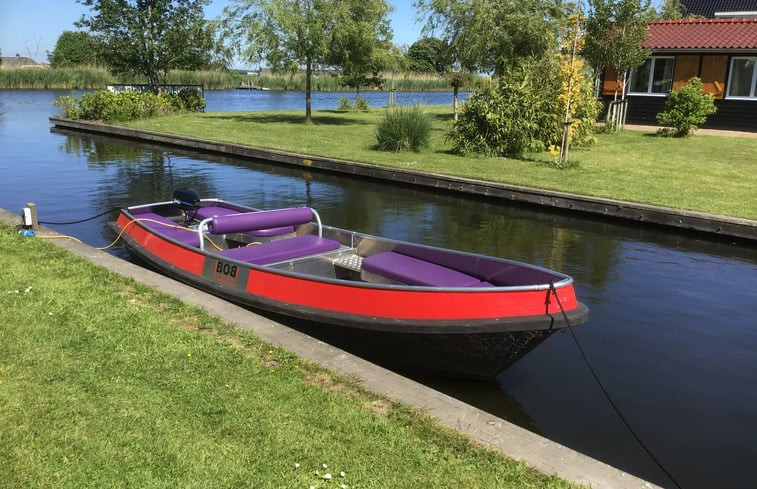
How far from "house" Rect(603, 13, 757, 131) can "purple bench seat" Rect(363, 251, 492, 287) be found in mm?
23678

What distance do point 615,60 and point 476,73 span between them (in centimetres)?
581

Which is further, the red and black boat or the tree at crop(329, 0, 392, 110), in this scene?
the tree at crop(329, 0, 392, 110)

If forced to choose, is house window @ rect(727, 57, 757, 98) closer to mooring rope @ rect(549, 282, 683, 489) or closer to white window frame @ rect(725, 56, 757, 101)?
white window frame @ rect(725, 56, 757, 101)

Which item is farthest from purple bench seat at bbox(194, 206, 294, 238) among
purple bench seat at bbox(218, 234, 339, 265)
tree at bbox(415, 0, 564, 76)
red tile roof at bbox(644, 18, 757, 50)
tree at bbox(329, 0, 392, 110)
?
red tile roof at bbox(644, 18, 757, 50)

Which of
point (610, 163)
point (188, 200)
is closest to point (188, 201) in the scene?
point (188, 200)

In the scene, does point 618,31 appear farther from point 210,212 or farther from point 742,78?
point 210,212

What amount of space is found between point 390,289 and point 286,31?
23.4 m

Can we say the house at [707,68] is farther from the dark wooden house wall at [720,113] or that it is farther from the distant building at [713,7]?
the distant building at [713,7]

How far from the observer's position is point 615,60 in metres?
24.2

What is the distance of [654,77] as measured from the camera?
28.1 metres

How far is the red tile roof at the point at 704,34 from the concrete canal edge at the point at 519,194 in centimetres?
1611

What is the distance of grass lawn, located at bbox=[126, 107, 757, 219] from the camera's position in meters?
14.0

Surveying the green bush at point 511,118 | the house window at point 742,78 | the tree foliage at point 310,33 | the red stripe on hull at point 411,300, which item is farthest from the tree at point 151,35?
the red stripe on hull at point 411,300

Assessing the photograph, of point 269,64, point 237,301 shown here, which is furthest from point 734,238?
point 269,64
